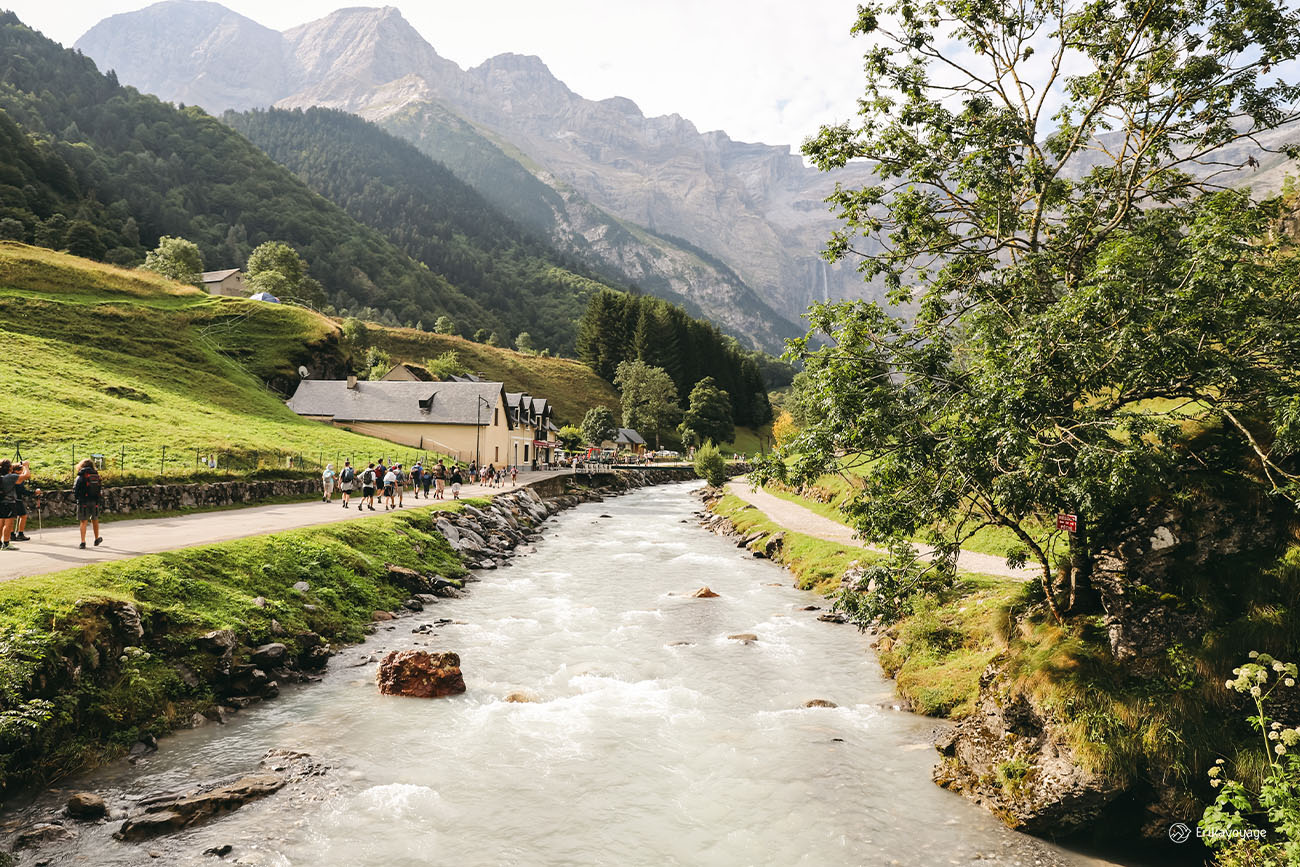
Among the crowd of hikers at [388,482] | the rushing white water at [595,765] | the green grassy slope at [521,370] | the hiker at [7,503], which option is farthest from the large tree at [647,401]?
the hiker at [7,503]

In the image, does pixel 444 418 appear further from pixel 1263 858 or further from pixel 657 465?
pixel 1263 858

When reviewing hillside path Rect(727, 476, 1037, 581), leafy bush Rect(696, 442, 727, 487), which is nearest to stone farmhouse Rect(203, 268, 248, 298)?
leafy bush Rect(696, 442, 727, 487)

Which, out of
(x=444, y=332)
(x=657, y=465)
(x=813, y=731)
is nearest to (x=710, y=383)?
(x=657, y=465)

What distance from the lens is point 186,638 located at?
14.0 m

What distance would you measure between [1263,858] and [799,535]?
27148 mm

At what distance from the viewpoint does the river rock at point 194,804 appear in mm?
9375

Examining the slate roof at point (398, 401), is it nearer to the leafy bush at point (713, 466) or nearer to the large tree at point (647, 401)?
the leafy bush at point (713, 466)

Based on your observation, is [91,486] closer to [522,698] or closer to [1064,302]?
[522,698]

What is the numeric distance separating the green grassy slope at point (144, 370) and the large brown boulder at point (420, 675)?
17.9 meters

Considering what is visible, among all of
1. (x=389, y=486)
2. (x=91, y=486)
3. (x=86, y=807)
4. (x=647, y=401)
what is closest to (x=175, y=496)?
(x=389, y=486)

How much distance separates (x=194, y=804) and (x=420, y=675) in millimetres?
5657

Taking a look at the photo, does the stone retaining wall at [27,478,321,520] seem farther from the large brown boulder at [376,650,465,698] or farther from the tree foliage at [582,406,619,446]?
the tree foliage at [582,406,619,446]

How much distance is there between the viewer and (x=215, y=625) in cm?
1493

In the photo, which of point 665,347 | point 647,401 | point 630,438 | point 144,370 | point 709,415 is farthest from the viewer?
point 665,347
